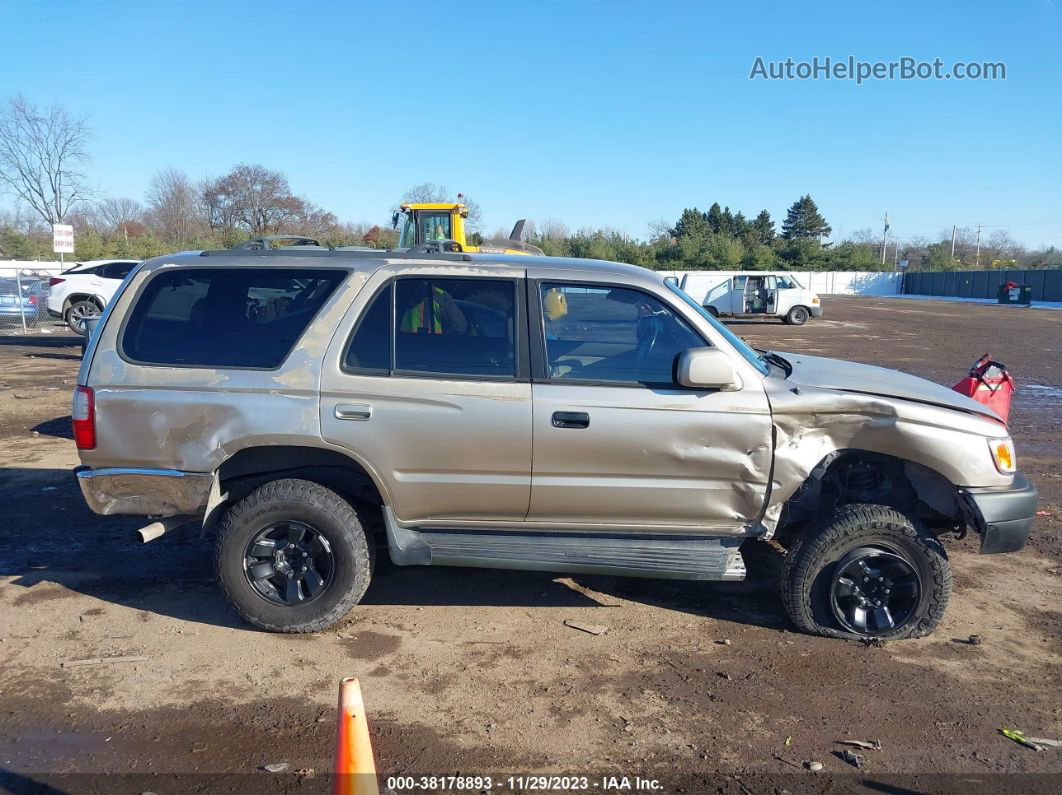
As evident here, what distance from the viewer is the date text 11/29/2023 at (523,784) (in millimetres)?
2971

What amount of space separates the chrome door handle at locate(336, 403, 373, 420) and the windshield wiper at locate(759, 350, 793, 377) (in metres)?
2.38

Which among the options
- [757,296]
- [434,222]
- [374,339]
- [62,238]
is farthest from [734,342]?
[757,296]

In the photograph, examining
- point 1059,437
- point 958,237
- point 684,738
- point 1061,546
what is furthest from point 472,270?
point 958,237

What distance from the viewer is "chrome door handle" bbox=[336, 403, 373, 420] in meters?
3.99

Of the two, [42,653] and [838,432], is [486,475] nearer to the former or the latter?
[838,432]

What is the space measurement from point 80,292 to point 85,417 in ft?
54.7

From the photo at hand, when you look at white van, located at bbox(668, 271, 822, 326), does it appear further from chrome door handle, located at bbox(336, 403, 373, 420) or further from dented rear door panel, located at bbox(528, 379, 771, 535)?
chrome door handle, located at bbox(336, 403, 373, 420)

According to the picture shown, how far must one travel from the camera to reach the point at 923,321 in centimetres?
2922

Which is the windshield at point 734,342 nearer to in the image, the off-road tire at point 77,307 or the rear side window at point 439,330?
the rear side window at point 439,330

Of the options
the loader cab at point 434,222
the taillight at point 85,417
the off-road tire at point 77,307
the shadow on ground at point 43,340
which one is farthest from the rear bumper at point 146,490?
the off-road tire at point 77,307

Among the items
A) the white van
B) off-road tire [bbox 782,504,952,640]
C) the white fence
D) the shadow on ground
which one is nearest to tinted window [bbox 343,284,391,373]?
off-road tire [bbox 782,504,952,640]

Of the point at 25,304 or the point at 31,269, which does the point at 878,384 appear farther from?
the point at 31,269

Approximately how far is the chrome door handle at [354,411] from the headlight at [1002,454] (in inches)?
129

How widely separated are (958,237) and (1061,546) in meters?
114
